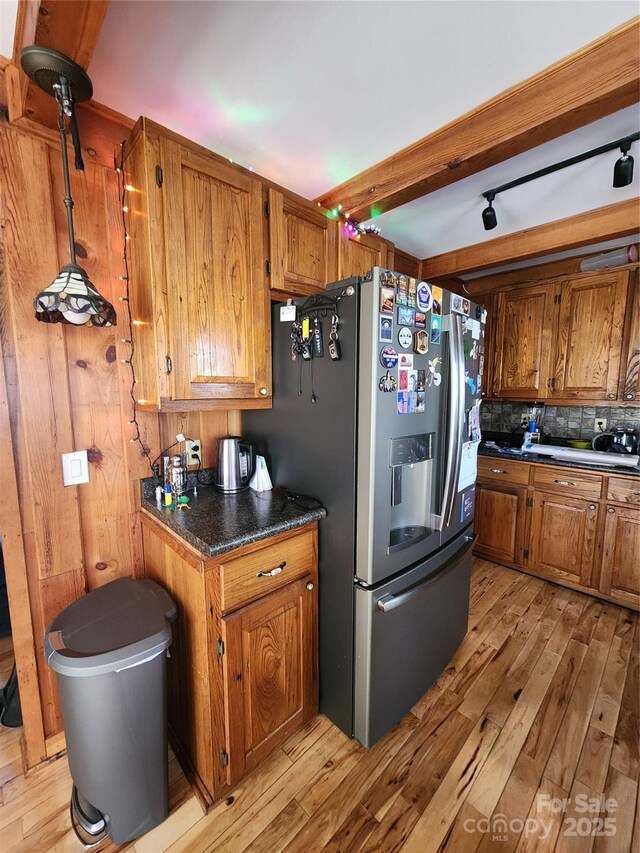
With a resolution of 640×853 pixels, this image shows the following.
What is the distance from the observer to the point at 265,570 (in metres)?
1.30

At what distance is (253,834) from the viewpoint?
1.20 metres

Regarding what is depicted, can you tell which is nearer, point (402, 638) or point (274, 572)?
point (274, 572)

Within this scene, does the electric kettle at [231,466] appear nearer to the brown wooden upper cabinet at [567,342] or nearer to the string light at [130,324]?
the string light at [130,324]

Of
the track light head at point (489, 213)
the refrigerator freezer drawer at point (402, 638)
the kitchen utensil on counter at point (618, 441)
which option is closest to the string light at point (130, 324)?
the refrigerator freezer drawer at point (402, 638)

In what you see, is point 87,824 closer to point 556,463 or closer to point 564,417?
point 556,463

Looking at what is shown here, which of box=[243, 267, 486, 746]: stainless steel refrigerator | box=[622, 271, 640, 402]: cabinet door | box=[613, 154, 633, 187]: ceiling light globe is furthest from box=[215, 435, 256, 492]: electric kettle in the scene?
box=[622, 271, 640, 402]: cabinet door

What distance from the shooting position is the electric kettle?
5.63 feet

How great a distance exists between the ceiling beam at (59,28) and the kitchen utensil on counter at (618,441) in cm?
358

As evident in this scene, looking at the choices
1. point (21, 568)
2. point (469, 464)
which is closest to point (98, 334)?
point (21, 568)

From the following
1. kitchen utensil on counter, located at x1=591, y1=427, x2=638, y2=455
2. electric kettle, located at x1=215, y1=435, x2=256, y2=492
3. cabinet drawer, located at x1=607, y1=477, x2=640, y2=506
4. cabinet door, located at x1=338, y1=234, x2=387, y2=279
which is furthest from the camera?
kitchen utensil on counter, located at x1=591, y1=427, x2=638, y2=455

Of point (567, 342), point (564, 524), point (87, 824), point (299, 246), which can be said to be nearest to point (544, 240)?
point (567, 342)

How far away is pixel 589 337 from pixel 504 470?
118 cm

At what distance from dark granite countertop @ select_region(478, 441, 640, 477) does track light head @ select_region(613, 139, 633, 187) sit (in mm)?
1730

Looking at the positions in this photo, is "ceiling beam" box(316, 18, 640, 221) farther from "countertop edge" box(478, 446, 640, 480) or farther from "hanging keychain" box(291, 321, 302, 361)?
"countertop edge" box(478, 446, 640, 480)
